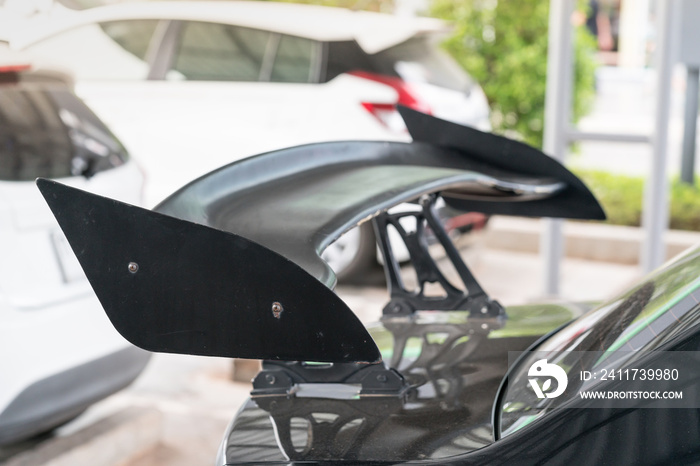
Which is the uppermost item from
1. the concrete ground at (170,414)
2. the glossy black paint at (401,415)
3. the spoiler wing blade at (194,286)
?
the spoiler wing blade at (194,286)

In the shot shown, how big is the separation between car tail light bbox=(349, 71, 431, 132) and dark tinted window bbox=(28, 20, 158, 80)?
3.66 ft

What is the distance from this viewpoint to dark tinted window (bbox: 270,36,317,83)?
4410 mm

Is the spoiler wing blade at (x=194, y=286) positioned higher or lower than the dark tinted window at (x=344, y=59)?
lower

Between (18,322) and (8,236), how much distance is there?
9.4 inches

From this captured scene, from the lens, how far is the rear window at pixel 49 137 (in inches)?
99.7

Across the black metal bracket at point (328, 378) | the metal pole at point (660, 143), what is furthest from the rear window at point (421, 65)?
the black metal bracket at point (328, 378)

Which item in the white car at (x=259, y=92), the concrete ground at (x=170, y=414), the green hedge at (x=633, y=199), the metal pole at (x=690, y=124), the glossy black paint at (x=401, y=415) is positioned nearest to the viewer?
the glossy black paint at (x=401, y=415)

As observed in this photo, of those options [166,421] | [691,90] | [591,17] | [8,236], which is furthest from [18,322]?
[591,17]

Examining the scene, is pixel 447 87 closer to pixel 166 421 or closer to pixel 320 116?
pixel 320 116

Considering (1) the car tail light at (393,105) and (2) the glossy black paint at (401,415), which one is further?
(1) the car tail light at (393,105)

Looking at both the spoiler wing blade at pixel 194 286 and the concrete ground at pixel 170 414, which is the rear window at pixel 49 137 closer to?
the concrete ground at pixel 170 414

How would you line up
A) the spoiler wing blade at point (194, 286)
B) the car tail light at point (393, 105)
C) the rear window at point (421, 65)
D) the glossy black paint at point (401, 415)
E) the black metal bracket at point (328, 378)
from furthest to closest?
1. the rear window at point (421, 65)
2. the car tail light at point (393, 105)
3. the black metal bracket at point (328, 378)
4. the glossy black paint at point (401, 415)
5. the spoiler wing blade at point (194, 286)

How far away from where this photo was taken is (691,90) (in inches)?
210

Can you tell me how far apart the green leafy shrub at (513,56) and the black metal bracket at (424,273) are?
553cm
